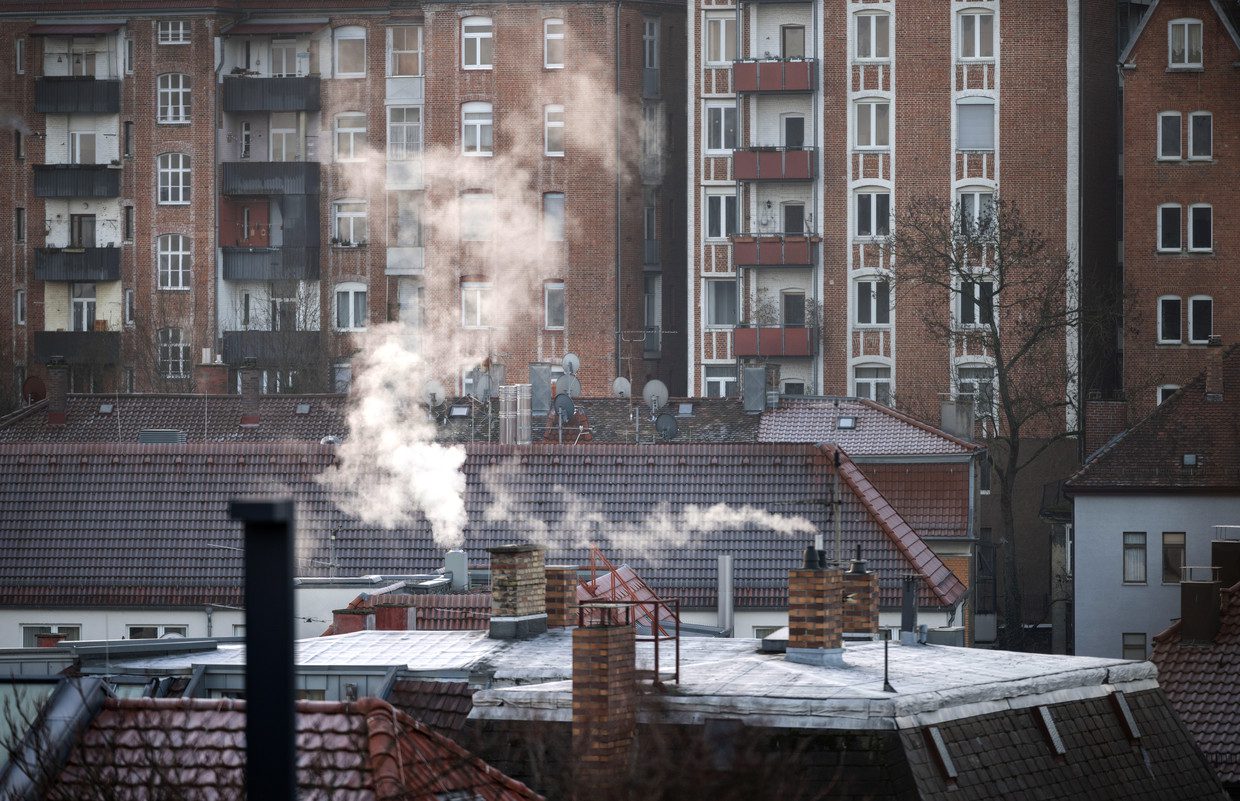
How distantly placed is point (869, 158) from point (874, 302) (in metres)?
4.50

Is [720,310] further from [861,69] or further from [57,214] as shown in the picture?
[57,214]

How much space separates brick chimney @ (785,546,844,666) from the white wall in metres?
32.5

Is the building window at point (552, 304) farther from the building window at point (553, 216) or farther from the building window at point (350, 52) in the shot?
the building window at point (350, 52)

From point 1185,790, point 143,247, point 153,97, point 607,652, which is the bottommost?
point 1185,790

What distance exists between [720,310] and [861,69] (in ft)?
29.7

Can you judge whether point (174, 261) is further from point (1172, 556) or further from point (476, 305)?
point (1172, 556)

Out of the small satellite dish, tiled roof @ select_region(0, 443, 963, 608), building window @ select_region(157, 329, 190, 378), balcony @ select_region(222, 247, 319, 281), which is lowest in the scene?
tiled roof @ select_region(0, 443, 963, 608)

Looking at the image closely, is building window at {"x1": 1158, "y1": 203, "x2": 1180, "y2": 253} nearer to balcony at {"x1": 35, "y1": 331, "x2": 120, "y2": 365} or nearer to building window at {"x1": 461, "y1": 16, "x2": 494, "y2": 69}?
building window at {"x1": 461, "y1": 16, "x2": 494, "y2": 69}

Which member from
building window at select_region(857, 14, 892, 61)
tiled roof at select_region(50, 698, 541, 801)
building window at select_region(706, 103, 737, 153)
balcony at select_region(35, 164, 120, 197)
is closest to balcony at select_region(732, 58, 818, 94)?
building window at select_region(857, 14, 892, 61)

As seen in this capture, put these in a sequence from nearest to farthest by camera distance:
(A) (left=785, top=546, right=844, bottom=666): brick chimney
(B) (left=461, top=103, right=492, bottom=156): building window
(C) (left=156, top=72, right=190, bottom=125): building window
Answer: (A) (left=785, top=546, right=844, bottom=666): brick chimney < (B) (left=461, top=103, right=492, bottom=156): building window < (C) (left=156, top=72, right=190, bottom=125): building window

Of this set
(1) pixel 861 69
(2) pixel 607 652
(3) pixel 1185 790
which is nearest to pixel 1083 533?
(1) pixel 861 69

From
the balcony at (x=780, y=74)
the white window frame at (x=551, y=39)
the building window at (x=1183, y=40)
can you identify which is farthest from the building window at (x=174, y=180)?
the building window at (x=1183, y=40)

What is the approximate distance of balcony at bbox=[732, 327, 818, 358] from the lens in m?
75.5

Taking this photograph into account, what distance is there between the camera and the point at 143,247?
84.2m
